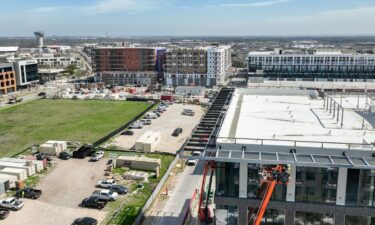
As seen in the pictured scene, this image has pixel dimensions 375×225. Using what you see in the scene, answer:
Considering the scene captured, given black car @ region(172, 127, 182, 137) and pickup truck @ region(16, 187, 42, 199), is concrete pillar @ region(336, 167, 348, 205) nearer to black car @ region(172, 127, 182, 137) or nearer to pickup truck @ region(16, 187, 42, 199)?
pickup truck @ region(16, 187, 42, 199)

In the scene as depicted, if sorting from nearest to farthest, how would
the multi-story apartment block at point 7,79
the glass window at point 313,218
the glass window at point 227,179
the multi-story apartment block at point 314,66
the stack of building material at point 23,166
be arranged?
the glass window at point 313,218, the glass window at point 227,179, the stack of building material at point 23,166, the multi-story apartment block at point 7,79, the multi-story apartment block at point 314,66

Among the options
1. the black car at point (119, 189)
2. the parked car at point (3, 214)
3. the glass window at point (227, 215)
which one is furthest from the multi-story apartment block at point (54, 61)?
the glass window at point (227, 215)

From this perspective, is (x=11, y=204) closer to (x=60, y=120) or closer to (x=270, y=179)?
(x=270, y=179)

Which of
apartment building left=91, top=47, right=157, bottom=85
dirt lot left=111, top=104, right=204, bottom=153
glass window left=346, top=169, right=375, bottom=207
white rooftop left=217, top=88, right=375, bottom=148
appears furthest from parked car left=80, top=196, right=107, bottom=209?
apartment building left=91, top=47, right=157, bottom=85

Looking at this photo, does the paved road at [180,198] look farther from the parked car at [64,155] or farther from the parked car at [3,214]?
the parked car at [64,155]

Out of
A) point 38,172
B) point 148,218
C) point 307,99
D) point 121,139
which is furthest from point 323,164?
point 121,139
